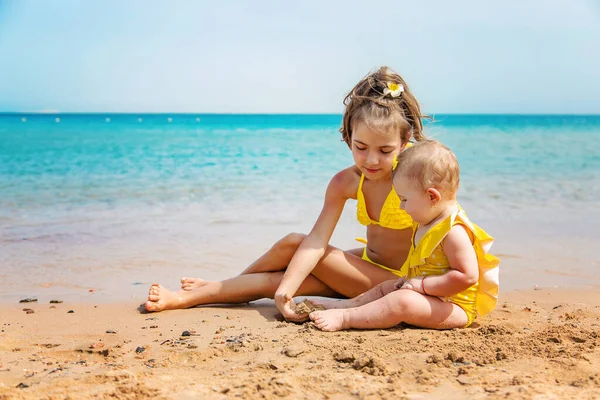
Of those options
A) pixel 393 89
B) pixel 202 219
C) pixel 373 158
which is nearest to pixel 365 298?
pixel 373 158

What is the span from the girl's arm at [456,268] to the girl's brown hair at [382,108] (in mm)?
675

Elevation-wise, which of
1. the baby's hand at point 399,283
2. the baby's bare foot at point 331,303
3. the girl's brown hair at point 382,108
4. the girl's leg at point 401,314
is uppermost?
the girl's brown hair at point 382,108

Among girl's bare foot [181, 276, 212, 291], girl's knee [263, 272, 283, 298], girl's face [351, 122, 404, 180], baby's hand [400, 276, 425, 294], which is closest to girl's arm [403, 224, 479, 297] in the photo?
baby's hand [400, 276, 425, 294]

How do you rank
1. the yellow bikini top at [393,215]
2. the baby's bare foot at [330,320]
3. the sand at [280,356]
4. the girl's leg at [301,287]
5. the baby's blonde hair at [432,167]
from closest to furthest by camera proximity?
the sand at [280,356], the baby's blonde hair at [432,167], the baby's bare foot at [330,320], the yellow bikini top at [393,215], the girl's leg at [301,287]

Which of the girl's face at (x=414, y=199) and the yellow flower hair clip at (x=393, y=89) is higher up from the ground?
the yellow flower hair clip at (x=393, y=89)

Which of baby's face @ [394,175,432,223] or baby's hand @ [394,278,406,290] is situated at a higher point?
baby's face @ [394,175,432,223]

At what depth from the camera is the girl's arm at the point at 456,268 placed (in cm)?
284

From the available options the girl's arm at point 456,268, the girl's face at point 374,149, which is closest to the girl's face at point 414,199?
the girl's arm at point 456,268

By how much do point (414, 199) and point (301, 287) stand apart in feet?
3.50

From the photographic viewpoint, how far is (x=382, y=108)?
3.20 m

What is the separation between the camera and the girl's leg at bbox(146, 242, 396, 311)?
3.49m

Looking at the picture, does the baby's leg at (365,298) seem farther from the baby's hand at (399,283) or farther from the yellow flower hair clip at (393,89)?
the yellow flower hair clip at (393,89)

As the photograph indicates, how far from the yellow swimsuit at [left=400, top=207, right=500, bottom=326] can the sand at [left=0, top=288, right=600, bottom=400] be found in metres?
0.13

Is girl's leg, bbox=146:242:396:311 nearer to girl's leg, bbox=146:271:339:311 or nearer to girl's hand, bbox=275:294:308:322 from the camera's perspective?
girl's leg, bbox=146:271:339:311
